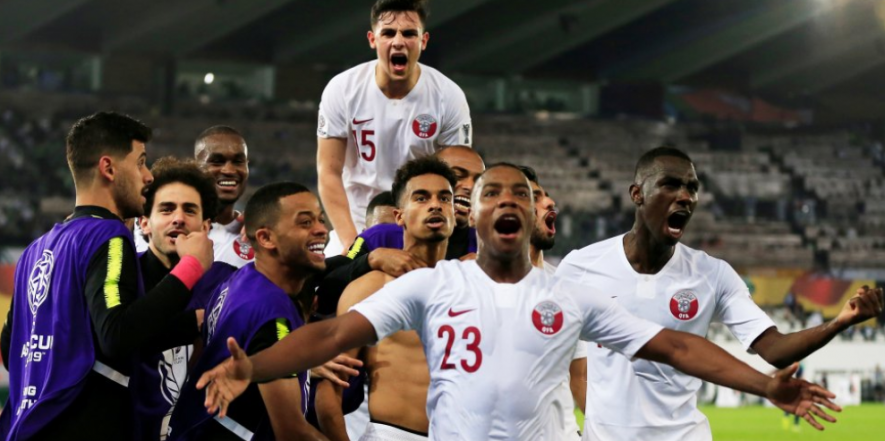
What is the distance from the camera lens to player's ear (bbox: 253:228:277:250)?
511 cm

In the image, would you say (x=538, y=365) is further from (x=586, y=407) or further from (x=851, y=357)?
(x=851, y=357)

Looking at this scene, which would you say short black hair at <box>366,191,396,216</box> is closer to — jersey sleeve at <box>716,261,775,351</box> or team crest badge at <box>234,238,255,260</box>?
team crest badge at <box>234,238,255,260</box>

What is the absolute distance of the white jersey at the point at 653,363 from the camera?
5824mm

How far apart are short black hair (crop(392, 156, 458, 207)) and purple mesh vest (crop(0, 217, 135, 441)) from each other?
167 centimetres

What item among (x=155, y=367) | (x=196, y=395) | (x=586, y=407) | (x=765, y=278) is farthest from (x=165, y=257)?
(x=765, y=278)

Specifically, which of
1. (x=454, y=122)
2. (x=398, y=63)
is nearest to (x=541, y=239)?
(x=454, y=122)

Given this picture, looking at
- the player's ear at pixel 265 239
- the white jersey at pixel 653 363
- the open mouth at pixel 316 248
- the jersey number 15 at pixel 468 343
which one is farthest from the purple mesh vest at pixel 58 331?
the white jersey at pixel 653 363

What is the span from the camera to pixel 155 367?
561 centimetres

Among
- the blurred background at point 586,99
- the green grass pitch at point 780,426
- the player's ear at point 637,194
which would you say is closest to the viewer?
the player's ear at point 637,194

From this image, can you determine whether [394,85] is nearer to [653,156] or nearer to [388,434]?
[653,156]

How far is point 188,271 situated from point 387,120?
3.00 m

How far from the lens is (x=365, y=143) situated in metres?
7.61

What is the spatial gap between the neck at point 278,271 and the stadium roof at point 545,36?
2596 cm

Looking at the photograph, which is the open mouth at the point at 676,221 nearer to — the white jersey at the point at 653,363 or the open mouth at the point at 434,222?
the white jersey at the point at 653,363
